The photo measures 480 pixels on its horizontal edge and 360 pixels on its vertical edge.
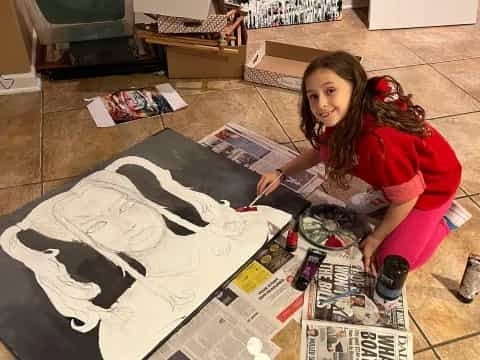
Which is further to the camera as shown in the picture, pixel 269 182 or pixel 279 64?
pixel 279 64

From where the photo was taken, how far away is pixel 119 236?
108cm

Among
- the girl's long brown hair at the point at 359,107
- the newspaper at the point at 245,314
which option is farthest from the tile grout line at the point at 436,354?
the girl's long brown hair at the point at 359,107

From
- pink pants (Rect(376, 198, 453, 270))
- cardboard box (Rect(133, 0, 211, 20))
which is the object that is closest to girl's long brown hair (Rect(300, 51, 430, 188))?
pink pants (Rect(376, 198, 453, 270))

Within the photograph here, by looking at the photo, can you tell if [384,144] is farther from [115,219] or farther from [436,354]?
[115,219]

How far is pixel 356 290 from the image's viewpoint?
1017 mm

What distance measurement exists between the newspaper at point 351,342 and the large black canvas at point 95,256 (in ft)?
1.02

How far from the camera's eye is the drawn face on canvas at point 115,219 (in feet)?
3.51

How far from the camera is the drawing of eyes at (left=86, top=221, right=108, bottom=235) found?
1092 millimetres

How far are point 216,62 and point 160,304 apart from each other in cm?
102

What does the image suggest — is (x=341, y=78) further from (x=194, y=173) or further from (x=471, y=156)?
(x=471, y=156)

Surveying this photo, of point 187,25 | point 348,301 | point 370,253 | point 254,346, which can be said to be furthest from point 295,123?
point 254,346

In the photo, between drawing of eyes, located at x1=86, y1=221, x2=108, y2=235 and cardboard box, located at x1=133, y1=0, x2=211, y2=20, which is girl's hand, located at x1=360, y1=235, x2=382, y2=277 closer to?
drawing of eyes, located at x1=86, y1=221, x2=108, y2=235

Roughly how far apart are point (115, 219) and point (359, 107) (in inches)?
23.9

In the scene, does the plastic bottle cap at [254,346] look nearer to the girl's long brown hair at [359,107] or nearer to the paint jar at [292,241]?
the paint jar at [292,241]
